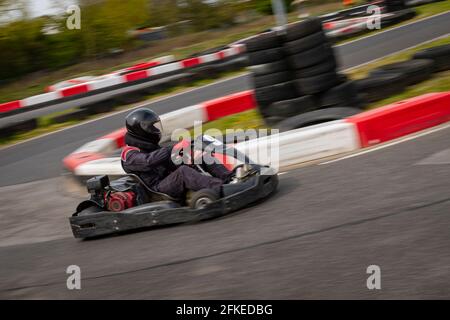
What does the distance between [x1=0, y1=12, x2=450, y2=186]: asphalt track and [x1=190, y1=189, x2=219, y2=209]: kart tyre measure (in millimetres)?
3507

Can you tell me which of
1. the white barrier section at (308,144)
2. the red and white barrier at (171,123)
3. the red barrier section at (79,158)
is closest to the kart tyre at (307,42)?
the white barrier section at (308,144)

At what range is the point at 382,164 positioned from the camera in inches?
217

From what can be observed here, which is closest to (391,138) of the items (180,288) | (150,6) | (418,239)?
(418,239)

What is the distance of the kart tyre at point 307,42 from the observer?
7.27m

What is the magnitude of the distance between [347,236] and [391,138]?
2656mm

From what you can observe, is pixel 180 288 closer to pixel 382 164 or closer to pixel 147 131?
pixel 147 131

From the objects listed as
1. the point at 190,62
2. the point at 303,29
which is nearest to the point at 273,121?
the point at 303,29

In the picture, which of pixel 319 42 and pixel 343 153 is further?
pixel 319 42

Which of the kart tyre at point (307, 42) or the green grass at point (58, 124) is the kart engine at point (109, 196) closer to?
the kart tyre at point (307, 42)

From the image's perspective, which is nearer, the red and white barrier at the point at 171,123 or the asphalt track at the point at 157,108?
the red and white barrier at the point at 171,123

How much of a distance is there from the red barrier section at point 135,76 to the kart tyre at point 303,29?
6.39 m

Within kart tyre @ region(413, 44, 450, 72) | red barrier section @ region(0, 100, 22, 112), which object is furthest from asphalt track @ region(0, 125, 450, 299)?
red barrier section @ region(0, 100, 22, 112)

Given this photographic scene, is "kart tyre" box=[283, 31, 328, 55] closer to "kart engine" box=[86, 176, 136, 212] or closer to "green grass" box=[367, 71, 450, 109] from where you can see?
"green grass" box=[367, 71, 450, 109]

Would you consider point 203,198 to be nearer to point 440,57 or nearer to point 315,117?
point 315,117
